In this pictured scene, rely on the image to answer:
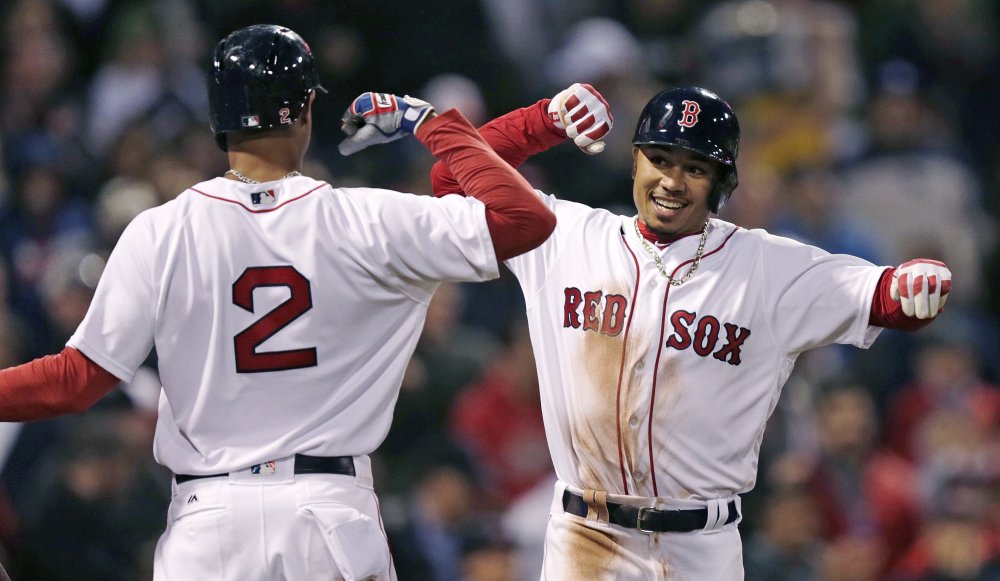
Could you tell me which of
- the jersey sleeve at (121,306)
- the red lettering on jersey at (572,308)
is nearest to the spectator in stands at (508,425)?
the red lettering on jersey at (572,308)

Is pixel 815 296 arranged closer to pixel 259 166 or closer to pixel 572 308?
pixel 572 308

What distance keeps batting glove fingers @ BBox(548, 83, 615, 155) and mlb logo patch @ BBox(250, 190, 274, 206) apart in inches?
40.5

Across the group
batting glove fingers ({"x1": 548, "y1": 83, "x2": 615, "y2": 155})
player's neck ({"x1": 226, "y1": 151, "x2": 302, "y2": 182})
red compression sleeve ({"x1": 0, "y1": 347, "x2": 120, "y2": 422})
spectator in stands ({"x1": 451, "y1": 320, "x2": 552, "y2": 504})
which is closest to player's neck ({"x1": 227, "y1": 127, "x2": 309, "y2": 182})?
player's neck ({"x1": 226, "y1": 151, "x2": 302, "y2": 182})

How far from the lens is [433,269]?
3045mm

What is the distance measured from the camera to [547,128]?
3.78 meters

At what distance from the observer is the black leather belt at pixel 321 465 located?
303 cm

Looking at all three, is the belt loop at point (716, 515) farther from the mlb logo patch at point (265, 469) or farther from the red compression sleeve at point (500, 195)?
the mlb logo patch at point (265, 469)

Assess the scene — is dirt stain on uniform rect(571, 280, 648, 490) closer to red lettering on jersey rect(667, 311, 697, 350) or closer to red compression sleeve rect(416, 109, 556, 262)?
red lettering on jersey rect(667, 311, 697, 350)

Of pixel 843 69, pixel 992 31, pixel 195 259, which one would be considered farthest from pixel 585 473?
pixel 992 31

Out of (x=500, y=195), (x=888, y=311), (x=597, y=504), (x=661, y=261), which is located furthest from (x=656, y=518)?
(x=500, y=195)

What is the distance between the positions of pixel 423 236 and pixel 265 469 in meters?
0.72

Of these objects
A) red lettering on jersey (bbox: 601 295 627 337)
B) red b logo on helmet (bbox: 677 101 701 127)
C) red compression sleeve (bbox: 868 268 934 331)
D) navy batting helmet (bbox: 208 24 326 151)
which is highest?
navy batting helmet (bbox: 208 24 326 151)

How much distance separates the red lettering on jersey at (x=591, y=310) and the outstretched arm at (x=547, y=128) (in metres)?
0.47

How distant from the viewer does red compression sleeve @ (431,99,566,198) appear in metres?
3.78
